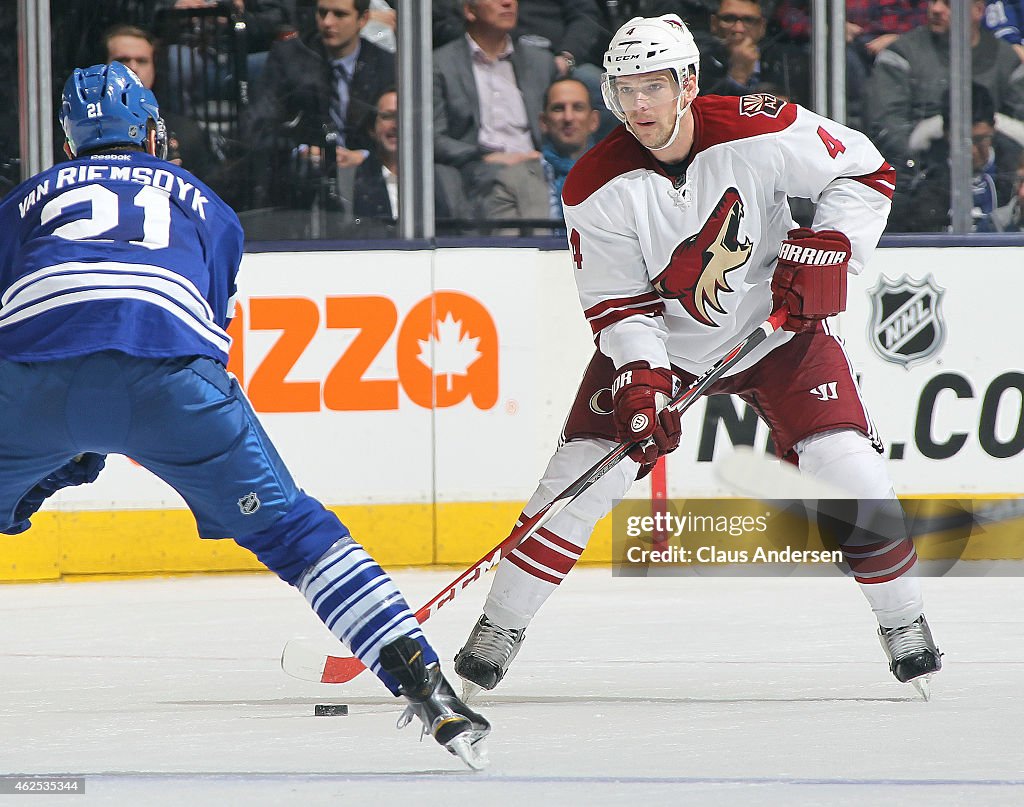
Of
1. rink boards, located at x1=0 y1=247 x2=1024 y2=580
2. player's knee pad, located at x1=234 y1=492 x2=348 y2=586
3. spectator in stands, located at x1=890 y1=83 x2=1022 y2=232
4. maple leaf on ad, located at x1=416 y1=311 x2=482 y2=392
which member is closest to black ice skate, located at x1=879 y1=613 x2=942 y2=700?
player's knee pad, located at x1=234 y1=492 x2=348 y2=586

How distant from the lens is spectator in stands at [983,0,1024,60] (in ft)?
15.8

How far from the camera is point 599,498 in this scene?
2.88 meters

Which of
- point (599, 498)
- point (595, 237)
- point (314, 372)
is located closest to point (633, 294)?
point (595, 237)

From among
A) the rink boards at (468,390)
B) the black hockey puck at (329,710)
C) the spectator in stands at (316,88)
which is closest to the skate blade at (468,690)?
the black hockey puck at (329,710)

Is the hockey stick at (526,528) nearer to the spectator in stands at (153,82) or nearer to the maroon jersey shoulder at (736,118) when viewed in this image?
the maroon jersey shoulder at (736,118)

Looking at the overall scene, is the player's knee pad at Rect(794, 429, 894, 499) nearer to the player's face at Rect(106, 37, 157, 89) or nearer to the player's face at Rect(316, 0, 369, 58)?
the player's face at Rect(316, 0, 369, 58)

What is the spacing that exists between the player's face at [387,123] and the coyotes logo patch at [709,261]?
6.55 ft

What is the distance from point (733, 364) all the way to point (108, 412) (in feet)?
3.99

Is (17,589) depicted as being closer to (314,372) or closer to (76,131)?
(314,372)

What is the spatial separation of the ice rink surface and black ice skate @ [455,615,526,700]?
6 cm

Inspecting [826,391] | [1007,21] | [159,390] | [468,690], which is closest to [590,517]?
[468,690]

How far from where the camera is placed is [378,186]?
4.78 m

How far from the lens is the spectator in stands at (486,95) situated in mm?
4758

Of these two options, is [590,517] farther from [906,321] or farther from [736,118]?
[906,321]
